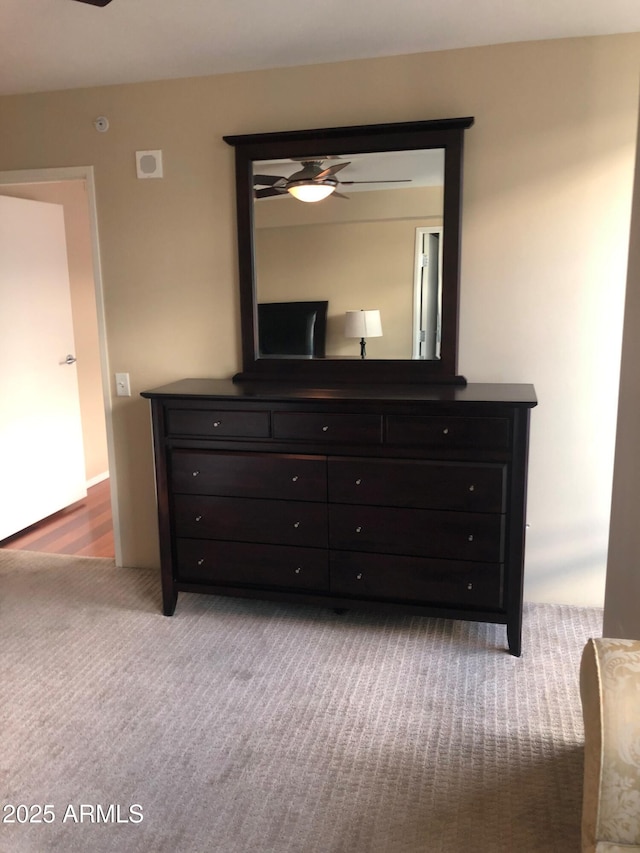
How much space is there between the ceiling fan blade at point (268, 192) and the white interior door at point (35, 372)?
5.52 feet

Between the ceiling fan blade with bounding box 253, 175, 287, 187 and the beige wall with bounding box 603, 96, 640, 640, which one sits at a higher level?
the ceiling fan blade with bounding box 253, 175, 287, 187

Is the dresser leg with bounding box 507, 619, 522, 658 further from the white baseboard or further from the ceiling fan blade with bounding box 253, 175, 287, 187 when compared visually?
the white baseboard

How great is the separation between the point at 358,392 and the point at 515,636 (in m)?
1.15

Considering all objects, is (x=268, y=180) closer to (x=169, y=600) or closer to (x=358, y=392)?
(x=358, y=392)

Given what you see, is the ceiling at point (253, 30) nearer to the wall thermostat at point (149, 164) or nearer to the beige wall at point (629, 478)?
the wall thermostat at point (149, 164)

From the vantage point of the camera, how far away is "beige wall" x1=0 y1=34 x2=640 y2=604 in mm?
2654

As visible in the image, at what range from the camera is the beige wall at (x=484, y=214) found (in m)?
2.65

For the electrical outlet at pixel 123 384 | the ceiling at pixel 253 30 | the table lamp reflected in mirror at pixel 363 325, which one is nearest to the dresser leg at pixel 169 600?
the electrical outlet at pixel 123 384

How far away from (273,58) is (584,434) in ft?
6.82

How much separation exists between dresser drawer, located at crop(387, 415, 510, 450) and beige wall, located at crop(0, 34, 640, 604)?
1.60ft

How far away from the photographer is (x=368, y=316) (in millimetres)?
2908

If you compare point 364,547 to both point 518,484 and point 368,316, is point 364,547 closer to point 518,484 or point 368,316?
point 518,484

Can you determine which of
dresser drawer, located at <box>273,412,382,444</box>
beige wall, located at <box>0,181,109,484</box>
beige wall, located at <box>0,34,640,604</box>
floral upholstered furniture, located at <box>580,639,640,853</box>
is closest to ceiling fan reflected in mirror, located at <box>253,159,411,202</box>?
beige wall, located at <box>0,34,640,604</box>

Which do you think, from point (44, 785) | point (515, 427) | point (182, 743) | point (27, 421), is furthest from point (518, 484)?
point (27, 421)
